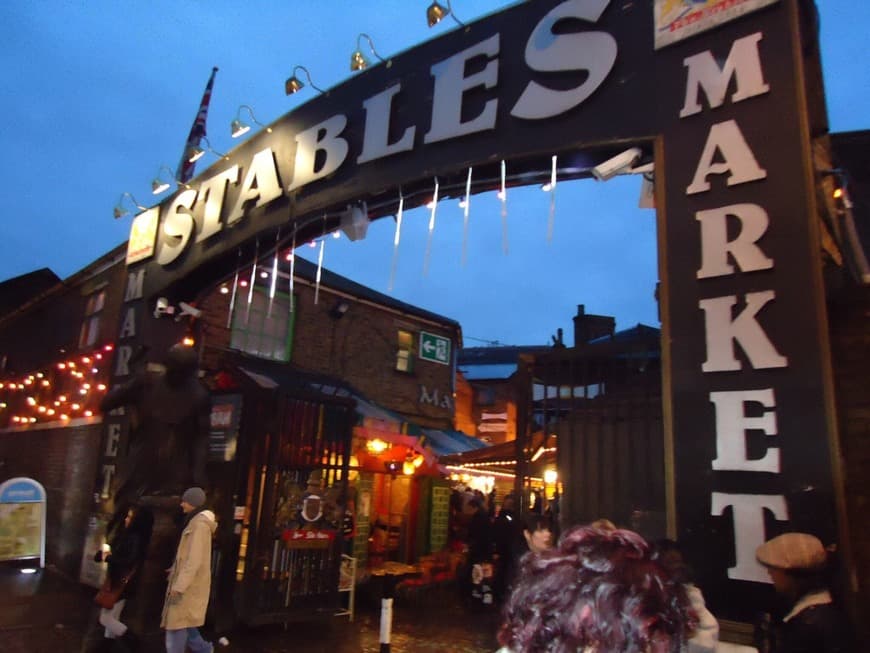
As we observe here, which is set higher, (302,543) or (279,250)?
(279,250)

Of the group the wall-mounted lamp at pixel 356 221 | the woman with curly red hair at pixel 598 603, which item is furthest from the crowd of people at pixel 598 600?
the wall-mounted lamp at pixel 356 221

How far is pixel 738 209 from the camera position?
5012mm

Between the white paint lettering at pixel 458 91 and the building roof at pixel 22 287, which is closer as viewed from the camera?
the white paint lettering at pixel 458 91

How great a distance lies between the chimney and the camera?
41.7 ft

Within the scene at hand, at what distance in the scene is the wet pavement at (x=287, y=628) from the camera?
24.9 feet

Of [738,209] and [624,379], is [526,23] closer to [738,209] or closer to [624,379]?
[738,209]

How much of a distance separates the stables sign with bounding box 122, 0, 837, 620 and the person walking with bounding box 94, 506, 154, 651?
4.54 meters

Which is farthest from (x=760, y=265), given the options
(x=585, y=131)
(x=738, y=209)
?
(x=585, y=131)

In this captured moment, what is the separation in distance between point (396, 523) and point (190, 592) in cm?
1014

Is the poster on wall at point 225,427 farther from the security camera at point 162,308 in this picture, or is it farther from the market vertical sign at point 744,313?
the market vertical sign at point 744,313

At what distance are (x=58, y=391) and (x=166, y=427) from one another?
9.23 meters

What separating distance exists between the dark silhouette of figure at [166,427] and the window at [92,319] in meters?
7.45

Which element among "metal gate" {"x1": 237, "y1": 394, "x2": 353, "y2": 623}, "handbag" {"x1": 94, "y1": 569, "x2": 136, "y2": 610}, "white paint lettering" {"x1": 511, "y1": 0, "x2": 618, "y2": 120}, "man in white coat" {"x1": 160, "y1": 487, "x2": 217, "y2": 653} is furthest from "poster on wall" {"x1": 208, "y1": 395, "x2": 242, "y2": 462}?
"white paint lettering" {"x1": 511, "y1": 0, "x2": 618, "y2": 120}

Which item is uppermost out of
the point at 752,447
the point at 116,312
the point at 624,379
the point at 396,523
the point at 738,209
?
the point at 116,312
